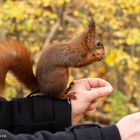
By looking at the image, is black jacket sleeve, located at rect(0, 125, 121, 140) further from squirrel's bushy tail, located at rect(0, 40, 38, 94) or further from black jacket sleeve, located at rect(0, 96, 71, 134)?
squirrel's bushy tail, located at rect(0, 40, 38, 94)

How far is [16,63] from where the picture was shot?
1903mm

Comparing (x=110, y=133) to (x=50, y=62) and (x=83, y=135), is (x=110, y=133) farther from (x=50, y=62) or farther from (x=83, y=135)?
(x=50, y=62)

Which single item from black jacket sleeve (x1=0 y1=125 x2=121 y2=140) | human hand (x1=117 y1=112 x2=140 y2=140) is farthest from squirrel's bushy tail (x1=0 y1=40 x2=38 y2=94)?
human hand (x1=117 y1=112 x2=140 y2=140)

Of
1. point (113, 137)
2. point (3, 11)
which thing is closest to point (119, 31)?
point (3, 11)

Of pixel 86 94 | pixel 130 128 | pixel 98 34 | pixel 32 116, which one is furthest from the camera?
pixel 98 34

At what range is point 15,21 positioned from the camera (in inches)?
188

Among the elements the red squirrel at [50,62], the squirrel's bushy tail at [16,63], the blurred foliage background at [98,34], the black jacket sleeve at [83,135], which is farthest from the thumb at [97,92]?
the blurred foliage background at [98,34]

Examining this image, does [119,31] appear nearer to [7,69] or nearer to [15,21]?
[15,21]

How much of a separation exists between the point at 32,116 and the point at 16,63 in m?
0.35

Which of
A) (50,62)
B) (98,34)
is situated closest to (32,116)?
(50,62)

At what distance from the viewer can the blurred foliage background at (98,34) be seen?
Answer: 4309 mm

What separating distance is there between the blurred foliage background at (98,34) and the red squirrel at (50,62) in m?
2.00

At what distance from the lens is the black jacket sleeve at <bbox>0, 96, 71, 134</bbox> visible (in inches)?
63.3

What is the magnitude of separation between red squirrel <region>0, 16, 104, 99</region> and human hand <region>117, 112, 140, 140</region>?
2.01 ft
